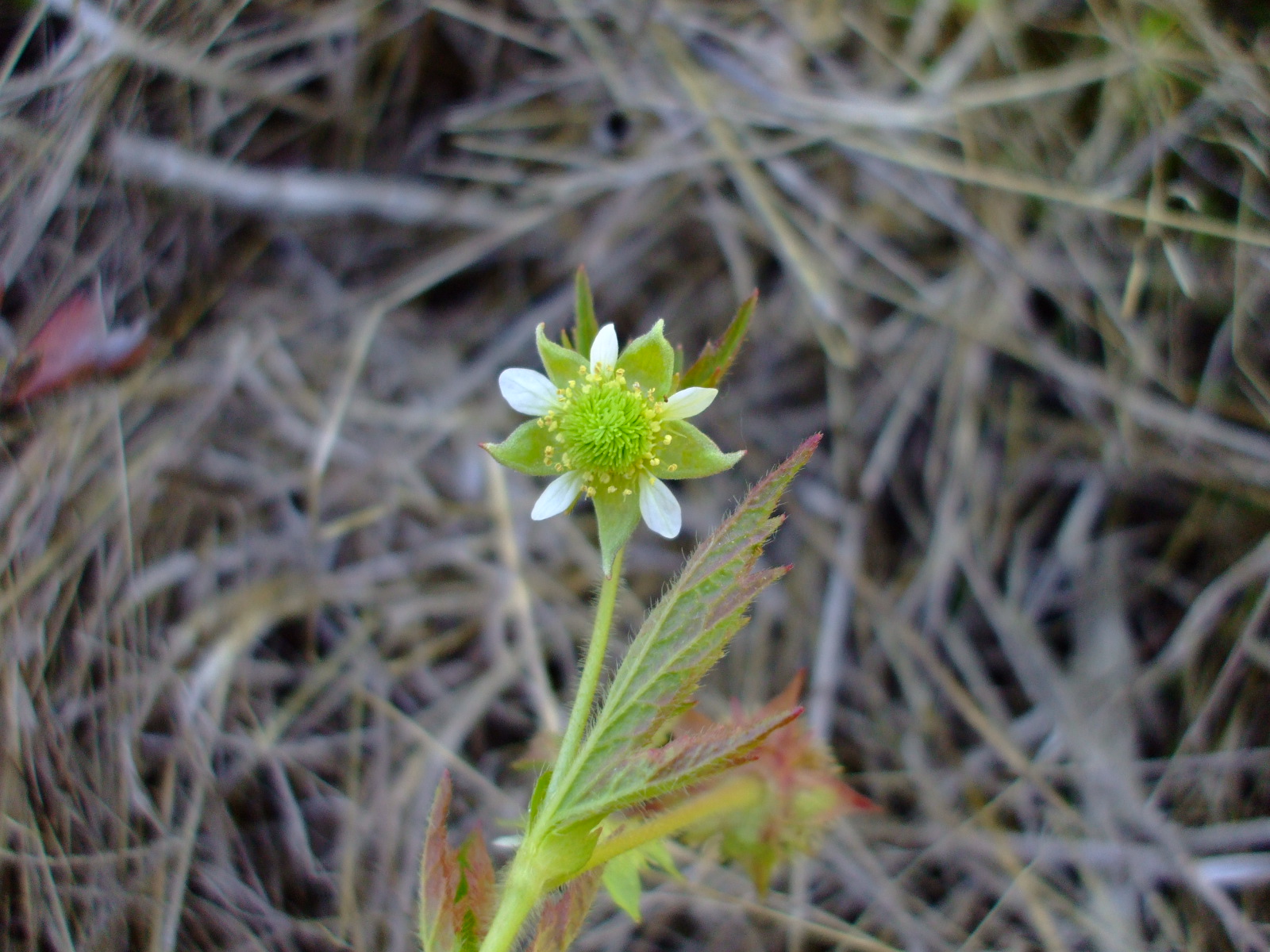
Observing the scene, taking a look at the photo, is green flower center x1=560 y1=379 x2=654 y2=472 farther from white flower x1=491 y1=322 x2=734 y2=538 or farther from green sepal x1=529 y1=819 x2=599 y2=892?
green sepal x1=529 y1=819 x2=599 y2=892

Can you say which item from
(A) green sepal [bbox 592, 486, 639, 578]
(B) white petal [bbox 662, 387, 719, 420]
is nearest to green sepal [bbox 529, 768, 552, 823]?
(A) green sepal [bbox 592, 486, 639, 578]

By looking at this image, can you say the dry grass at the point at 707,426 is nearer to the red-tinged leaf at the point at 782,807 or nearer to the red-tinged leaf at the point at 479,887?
the red-tinged leaf at the point at 782,807

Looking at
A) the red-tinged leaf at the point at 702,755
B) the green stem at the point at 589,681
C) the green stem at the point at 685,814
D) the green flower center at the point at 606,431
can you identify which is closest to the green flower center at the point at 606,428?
the green flower center at the point at 606,431

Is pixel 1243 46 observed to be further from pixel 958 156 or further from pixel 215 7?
pixel 215 7

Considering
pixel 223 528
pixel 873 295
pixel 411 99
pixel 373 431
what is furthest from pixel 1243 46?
pixel 223 528

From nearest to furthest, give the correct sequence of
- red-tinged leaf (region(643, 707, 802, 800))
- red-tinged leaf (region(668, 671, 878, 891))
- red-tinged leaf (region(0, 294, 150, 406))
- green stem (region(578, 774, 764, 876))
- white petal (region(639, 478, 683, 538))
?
red-tinged leaf (region(643, 707, 802, 800)), green stem (region(578, 774, 764, 876)), white petal (region(639, 478, 683, 538)), red-tinged leaf (region(668, 671, 878, 891)), red-tinged leaf (region(0, 294, 150, 406))

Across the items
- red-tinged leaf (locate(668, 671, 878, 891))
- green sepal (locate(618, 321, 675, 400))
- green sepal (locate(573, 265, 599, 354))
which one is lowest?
red-tinged leaf (locate(668, 671, 878, 891))

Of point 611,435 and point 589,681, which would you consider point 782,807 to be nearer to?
point 589,681
